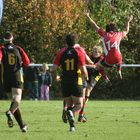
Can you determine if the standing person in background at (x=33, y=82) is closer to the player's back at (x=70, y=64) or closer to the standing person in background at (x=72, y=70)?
the standing person in background at (x=72, y=70)

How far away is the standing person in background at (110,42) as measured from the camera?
60.7ft

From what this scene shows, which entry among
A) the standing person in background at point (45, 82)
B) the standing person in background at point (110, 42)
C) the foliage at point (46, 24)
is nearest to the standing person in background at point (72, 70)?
the standing person in background at point (110, 42)

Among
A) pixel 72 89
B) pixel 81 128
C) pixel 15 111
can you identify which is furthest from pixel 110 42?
pixel 15 111

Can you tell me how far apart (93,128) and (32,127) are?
1.42 m

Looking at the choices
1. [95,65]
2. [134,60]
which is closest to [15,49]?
[95,65]

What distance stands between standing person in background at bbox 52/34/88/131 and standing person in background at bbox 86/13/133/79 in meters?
2.95

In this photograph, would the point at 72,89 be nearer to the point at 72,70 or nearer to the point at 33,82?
the point at 72,70

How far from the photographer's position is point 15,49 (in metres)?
15.4

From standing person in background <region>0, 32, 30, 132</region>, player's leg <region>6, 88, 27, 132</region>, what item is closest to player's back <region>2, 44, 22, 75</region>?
standing person in background <region>0, 32, 30, 132</region>

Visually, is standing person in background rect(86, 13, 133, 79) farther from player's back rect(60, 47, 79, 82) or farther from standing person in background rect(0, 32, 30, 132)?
standing person in background rect(0, 32, 30, 132)

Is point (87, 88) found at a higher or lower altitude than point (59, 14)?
lower

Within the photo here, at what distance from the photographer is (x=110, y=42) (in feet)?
61.2

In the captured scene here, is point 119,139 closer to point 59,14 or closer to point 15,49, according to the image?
point 15,49

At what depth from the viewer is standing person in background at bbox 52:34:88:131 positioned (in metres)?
15.4
